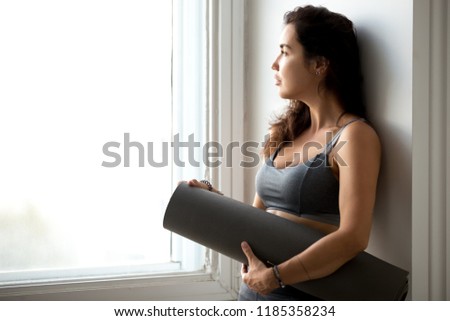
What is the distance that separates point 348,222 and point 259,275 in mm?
271

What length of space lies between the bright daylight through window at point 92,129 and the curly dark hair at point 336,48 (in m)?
0.70

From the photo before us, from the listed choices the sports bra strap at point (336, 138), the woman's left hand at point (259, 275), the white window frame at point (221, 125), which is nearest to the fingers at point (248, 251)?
the woman's left hand at point (259, 275)

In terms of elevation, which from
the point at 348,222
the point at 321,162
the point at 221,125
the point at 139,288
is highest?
the point at 221,125

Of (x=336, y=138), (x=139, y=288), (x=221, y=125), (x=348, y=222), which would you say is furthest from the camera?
(x=221, y=125)

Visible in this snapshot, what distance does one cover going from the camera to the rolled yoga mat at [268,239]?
1.36m

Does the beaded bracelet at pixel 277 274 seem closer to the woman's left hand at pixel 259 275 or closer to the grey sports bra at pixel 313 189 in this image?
the woman's left hand at pixel 259 275

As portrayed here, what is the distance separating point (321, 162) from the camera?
4.90ft

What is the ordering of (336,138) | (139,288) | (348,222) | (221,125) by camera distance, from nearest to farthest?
(348,222)
(336,138)
(139,288)
(221,125)

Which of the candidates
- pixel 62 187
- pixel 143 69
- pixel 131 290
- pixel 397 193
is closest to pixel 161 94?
pixel 143 69

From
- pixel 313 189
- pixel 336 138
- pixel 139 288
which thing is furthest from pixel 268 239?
pixel 139 288

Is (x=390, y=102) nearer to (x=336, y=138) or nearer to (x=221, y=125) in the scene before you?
(x=336, y=138)

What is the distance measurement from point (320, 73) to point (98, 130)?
91 centimetres

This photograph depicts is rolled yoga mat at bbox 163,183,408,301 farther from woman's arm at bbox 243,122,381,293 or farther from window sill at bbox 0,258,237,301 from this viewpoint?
window sill at bbox 0,258,237,301

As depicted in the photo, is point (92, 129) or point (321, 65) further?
point (92, 129)
